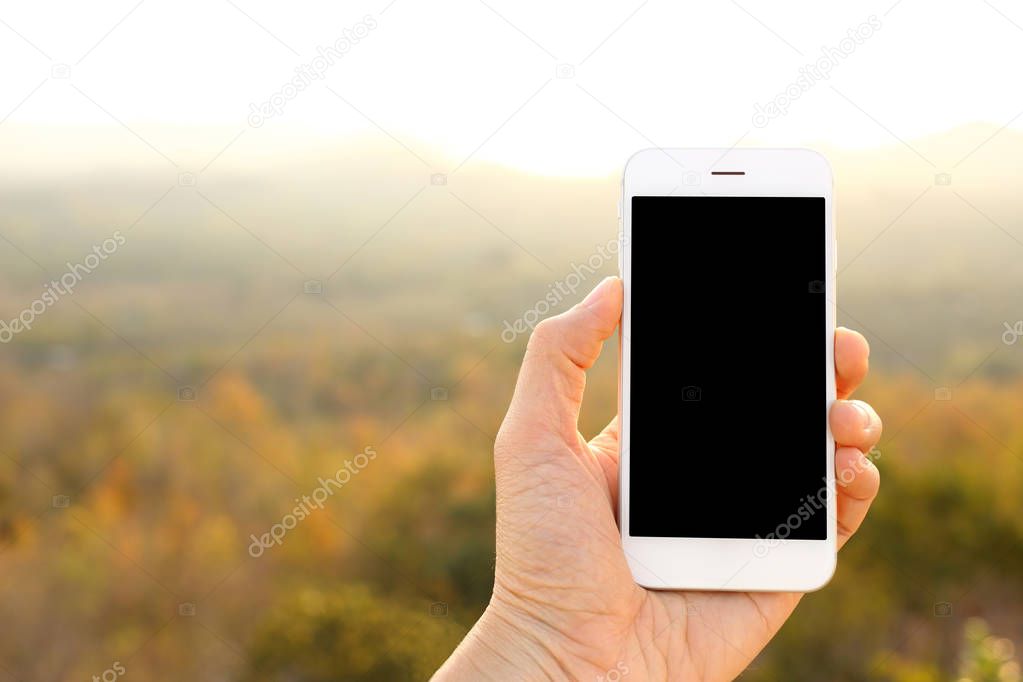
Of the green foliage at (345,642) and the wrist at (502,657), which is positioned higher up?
the wrist at (502,657)

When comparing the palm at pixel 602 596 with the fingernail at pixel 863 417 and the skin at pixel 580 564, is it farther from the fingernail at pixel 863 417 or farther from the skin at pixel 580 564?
the fingernail at pixel 863 417

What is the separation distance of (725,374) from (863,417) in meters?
0.19

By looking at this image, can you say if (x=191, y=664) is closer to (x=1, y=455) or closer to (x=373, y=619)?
(x=373, y=619)

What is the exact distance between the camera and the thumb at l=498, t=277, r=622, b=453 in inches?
43.4

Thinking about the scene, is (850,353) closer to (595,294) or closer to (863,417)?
(863,417)

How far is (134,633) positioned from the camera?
9.43ft

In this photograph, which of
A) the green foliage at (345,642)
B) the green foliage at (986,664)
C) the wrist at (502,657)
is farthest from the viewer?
the green foliage at (345,642)

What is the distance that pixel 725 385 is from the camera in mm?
1123

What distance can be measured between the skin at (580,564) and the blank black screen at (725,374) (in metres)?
0.02

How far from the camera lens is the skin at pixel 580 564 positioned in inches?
41.7

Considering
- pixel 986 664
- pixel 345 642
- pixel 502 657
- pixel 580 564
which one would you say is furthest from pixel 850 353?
pixel 345 642

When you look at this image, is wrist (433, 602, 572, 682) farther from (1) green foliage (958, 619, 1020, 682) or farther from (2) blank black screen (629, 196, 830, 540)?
(1) green foliage (958, 619, 1020, 682)

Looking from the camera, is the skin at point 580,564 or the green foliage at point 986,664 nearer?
the skin at point 580,564

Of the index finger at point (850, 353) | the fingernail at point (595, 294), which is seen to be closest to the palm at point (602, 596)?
the fingernail at point (595, 294)
